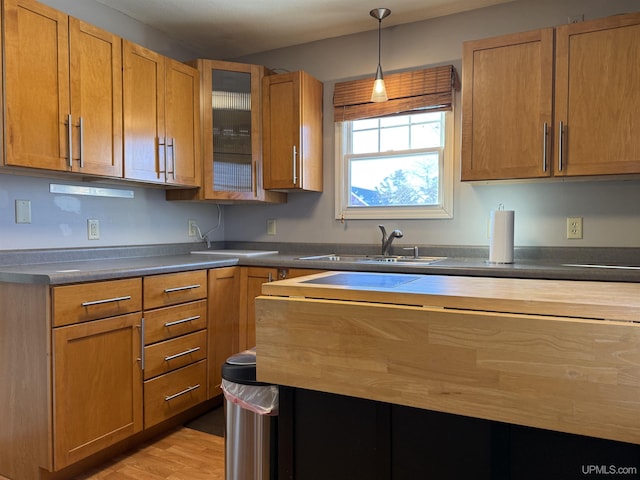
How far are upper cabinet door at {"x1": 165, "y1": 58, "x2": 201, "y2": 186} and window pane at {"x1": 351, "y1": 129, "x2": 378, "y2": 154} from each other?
105 cm

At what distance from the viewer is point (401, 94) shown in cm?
294

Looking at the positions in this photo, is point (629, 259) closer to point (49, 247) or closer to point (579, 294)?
point (579, 294)

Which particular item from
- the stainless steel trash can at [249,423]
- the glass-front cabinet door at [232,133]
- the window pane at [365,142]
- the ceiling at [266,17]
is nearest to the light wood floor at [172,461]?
the stainless steel trash can at [249,423]

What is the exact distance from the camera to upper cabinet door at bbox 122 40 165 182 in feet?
8.30

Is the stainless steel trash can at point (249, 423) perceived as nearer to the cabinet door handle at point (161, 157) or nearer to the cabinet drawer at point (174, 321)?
the cabinet drawer at point (174, 321)

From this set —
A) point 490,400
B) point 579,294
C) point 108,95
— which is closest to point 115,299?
point 108,95

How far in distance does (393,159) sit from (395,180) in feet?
0.46

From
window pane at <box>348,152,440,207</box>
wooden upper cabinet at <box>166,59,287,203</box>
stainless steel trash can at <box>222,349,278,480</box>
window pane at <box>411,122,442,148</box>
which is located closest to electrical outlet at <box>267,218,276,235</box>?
wooden upper cabinet at <box>166,59,287,203</box>

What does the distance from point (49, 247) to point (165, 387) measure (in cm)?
95

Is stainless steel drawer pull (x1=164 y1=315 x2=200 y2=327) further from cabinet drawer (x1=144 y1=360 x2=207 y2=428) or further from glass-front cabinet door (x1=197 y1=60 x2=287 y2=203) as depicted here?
glass-front cabinet door (x1=197 y1=60 x2=287 y2=203)

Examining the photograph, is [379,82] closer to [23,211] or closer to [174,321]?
[174,321]

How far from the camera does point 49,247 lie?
8.04 ft

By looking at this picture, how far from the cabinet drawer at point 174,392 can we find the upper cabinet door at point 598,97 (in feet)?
7.08

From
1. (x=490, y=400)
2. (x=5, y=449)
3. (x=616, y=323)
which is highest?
(x=616, y=323)
